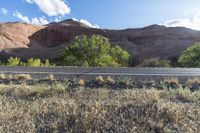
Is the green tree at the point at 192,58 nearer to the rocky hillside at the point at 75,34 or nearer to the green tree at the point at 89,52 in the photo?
the green tree at the point at 89,52

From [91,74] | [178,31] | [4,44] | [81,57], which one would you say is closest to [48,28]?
[4,44]

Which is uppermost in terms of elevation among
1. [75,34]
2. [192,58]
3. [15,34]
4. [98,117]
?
[15,34]

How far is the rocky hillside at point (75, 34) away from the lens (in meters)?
112

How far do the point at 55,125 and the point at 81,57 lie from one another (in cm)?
5109

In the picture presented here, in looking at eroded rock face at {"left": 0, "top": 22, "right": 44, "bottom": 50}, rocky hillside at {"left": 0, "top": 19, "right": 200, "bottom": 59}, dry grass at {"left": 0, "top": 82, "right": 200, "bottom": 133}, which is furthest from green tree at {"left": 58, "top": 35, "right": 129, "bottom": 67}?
eroded rock face at {"left": 0, "top": 22, "right": 44, "bottom": 50}

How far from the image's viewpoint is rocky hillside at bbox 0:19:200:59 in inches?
4405

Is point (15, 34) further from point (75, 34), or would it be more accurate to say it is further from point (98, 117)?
point (98, 117)

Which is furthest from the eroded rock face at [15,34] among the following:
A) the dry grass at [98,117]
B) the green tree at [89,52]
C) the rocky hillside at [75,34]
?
the dry grass at [98,117]

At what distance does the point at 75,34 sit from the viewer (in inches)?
5586

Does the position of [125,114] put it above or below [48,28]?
below

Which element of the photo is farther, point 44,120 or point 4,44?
point 4,44

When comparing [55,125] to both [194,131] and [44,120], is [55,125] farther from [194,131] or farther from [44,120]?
[194,131]

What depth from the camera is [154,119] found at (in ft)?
29.0

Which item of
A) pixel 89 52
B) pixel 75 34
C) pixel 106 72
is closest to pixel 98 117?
pixel 106 72
